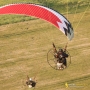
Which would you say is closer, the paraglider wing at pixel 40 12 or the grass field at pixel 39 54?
the paraglider wing at pixel 40 12

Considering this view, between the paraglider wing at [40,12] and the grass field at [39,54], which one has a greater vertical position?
the paraglider wing at [40,12]

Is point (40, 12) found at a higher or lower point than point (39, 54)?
higher

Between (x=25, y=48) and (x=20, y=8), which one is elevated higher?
(x=20, y=8)

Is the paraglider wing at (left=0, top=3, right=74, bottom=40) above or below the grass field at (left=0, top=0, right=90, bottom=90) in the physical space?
above

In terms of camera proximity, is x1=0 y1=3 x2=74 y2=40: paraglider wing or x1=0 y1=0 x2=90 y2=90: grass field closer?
x1=0 y1=3 x2=74 y2=40: paraglider wing

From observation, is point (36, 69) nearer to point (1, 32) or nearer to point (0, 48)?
point (0, 48)

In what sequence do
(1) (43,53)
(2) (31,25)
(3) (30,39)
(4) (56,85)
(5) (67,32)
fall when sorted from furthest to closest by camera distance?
(2) (31,25) → (3) (30,39) → (1) (43,53) → (4) (56,85) → (5) (67,32)

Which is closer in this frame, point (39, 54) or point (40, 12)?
point (40, 12)

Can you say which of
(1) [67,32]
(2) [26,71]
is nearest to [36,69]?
(2) [26,71]
